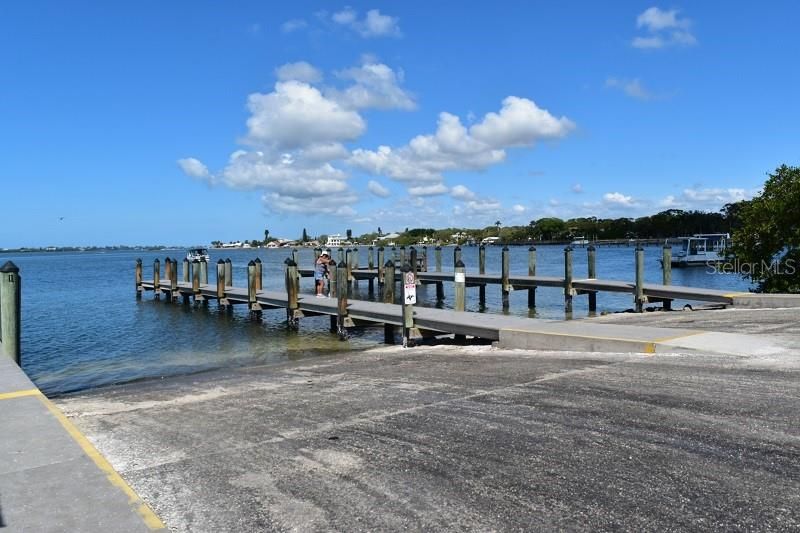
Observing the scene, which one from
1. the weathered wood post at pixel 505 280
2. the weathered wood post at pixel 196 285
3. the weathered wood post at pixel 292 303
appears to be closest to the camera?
the weathered wood post at pixel 292 303

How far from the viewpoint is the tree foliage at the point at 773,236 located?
18453 mm

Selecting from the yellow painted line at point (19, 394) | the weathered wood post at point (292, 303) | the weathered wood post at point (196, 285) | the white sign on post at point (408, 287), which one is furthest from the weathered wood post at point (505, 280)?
the yellow painted line at point (19, 394)

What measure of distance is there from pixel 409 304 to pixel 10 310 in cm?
769

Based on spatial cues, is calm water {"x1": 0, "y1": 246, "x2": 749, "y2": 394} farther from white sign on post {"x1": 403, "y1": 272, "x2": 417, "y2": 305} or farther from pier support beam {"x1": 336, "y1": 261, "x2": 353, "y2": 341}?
white sign on post {"x1": 403, "y1": 272, "x2": 417, "y2": 305}

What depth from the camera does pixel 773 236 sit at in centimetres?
1892

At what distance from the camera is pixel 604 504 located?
12.8ft

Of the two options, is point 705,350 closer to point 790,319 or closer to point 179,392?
point 790,319

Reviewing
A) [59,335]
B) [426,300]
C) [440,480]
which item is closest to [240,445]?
[440,480]

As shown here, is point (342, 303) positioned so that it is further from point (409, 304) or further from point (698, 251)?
point (698, 251)

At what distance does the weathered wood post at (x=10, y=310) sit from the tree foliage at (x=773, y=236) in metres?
19.9

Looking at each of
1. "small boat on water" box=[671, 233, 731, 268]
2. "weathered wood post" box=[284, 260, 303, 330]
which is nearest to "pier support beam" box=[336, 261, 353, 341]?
"weathered wood post" box=[284, 260, 303, 330]

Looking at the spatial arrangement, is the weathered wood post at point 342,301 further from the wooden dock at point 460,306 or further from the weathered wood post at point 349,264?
the weathered wood post at point 349,264

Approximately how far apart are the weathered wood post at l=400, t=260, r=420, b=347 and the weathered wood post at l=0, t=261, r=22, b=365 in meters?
7.29
